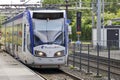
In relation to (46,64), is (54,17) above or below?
above

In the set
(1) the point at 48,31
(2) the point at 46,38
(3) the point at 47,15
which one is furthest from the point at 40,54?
(3) the point at 47,15

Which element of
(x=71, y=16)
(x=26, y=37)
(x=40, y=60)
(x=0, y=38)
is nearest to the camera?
(x=40, y=60)

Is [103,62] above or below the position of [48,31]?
below

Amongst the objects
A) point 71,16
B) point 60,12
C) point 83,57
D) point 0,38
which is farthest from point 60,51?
→ point 71,16

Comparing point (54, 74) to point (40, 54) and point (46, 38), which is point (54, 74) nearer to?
point (40, 54)

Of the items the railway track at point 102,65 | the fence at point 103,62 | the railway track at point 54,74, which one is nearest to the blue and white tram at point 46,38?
the railway track at point 54,74

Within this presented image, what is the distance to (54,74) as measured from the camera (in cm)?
2289

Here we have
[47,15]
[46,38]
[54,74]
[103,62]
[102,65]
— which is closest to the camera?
[103,62]

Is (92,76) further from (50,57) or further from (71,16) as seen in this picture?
(71,16)

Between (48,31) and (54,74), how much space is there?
89.4 inches

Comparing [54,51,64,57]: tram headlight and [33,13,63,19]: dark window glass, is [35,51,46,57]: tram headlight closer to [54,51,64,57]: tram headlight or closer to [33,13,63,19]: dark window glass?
[54,51,64,57]: tram headlight

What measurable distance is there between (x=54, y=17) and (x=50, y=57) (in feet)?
7.40

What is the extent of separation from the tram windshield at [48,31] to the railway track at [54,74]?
1663 mm

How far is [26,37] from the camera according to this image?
78.2ft
